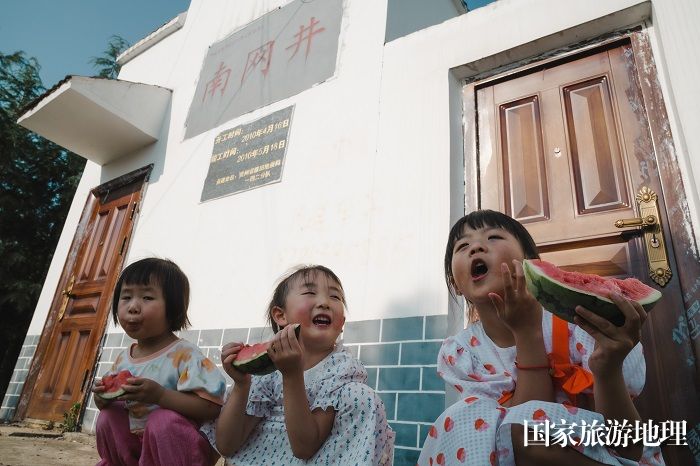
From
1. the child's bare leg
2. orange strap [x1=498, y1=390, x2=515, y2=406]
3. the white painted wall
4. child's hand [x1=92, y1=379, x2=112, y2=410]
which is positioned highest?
the white painted wall

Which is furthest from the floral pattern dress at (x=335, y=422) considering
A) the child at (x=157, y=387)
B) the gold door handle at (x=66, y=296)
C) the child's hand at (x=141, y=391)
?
the gold door handle at (x=66, y=296)

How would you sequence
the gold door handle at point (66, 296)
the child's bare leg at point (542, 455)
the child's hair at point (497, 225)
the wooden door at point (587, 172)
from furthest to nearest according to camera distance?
1. the gold door handle at point (66, 296)
2. the wooden door at point (587, 172)
3. the child's hair at point (497, 225)
4. the child's bare leg at point (542, 455)

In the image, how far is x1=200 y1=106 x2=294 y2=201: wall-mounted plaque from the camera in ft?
13.4

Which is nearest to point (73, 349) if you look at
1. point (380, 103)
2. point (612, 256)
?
point (380, 103)

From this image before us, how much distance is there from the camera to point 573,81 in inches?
114

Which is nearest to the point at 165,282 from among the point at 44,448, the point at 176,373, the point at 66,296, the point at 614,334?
the point at 176,373

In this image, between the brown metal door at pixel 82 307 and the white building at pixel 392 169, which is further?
the brown metal door at pixel 82 307

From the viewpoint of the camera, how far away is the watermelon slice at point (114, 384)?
176 centimetres

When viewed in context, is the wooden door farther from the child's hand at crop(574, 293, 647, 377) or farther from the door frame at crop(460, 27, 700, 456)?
the child's hand at crop(574, 293, 647, 377)

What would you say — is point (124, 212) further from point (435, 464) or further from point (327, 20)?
point (435, 464)

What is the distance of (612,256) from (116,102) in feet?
17.9

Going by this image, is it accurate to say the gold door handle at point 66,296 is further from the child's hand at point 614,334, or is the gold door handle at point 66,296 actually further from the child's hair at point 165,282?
the child's hand at point 614,334

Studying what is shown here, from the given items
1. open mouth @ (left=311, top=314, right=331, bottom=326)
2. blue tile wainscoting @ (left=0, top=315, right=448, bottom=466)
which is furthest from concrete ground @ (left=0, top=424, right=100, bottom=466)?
open mouth @ (left=311, top=314, right=331, bottom=326)

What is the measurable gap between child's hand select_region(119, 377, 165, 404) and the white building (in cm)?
132
